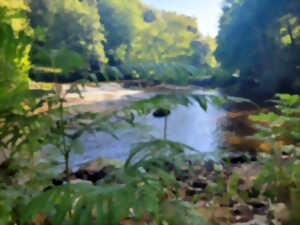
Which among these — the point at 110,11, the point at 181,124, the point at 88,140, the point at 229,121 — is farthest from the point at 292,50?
the point at 110,11

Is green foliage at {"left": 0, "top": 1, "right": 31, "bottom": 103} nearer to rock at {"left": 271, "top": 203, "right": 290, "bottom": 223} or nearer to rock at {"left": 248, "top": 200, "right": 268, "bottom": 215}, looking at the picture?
rock at {"left": 271, "top": 203, "right": 290, "bottom": 223}

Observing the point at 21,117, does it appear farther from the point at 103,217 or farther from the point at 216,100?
the point at 216,100

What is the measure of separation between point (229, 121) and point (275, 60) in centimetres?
794

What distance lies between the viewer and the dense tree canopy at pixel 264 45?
12.9 meters

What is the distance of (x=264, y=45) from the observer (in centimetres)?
1445

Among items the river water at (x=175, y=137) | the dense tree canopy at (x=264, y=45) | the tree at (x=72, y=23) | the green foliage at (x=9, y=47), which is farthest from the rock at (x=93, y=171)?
the tree at (x=72, y=23)

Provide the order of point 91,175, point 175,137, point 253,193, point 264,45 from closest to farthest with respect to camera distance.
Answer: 1. point 253,193
2. point 91,175
3. point 175,137
4. point 264,45

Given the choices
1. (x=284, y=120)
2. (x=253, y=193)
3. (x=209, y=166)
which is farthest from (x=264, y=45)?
(x=284, y=120)

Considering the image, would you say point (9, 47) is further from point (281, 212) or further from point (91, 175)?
point (91, 175)

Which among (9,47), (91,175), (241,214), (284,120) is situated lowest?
(91,175)

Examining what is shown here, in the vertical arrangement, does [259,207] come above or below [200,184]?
above

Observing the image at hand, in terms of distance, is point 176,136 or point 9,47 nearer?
point 9,47

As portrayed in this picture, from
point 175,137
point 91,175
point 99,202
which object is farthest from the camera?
point 175,137

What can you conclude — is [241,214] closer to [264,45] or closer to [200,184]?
[200,184]
